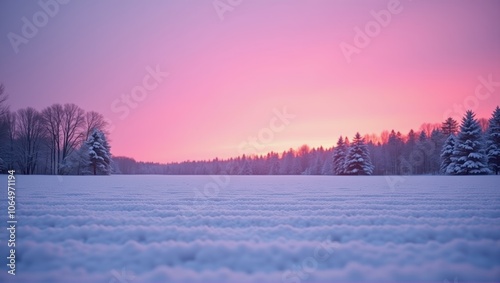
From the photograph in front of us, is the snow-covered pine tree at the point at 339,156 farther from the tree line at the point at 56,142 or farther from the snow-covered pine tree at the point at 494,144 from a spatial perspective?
the tree line at the point at 56,142

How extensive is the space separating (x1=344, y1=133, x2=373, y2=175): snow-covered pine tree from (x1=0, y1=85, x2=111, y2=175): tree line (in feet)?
114

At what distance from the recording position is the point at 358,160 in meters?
33.9

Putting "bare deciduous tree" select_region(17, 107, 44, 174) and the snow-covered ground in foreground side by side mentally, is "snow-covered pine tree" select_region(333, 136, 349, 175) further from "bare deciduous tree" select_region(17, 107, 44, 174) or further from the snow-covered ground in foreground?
"bare deciduous tree" select_region(17, 107, 44, 174)

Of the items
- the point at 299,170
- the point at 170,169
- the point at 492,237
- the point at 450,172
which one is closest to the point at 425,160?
the point at 450,172

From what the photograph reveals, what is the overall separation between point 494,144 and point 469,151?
8.26 feet

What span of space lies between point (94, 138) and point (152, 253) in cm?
3595

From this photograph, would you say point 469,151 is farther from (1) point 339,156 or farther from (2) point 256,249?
(2) point 256,249

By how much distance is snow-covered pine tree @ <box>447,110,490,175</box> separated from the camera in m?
24.7

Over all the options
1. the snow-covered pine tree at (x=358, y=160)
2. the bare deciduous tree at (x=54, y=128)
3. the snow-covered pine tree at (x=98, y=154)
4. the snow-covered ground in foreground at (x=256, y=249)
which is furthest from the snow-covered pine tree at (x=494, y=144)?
the bare deciduous tree at (x=54, y=128)

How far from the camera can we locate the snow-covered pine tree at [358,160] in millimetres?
33969

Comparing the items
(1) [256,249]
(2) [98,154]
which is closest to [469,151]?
(1) [256,249]

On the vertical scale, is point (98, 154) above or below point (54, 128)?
below

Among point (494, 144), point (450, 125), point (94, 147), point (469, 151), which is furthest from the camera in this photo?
point (450, 125)

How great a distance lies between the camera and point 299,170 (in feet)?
233
